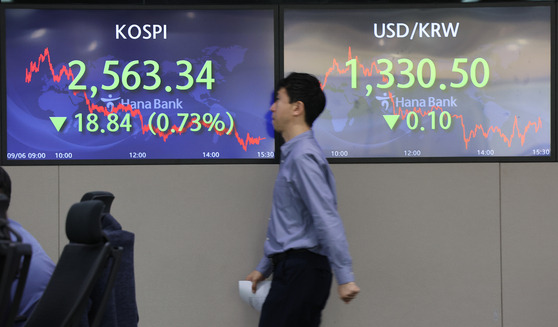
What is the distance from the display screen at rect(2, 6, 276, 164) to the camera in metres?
4.49

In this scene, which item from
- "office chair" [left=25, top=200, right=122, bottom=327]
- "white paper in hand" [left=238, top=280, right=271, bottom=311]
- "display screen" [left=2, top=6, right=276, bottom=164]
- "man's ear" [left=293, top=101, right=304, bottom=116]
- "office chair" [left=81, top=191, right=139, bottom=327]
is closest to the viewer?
"office chair" [left=25, top=200, right=122, bottom=327]

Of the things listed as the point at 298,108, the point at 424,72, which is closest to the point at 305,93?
the point at 298,108

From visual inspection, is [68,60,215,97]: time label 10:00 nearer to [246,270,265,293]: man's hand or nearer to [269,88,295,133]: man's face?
[269,88,295,133]: man's face

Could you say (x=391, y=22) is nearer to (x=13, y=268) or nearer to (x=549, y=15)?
(x=549, y=15)

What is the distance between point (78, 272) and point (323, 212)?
83cm

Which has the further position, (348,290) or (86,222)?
(348,290)

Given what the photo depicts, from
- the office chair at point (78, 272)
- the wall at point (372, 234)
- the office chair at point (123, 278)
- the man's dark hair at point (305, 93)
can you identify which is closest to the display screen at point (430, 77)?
the wall at point (372, 234)

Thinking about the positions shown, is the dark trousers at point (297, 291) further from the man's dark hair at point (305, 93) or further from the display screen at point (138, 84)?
the display screen at point (138, 84)

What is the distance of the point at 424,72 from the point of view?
456 centimetres

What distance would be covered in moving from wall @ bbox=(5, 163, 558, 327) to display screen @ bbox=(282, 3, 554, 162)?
0.14 m

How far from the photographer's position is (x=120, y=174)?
451cm

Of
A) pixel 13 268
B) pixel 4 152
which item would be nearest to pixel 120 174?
pixel 4 152

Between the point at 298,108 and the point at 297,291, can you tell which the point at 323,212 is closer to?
the point at 297,291

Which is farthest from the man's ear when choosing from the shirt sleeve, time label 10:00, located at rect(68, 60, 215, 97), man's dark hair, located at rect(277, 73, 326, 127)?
time label 10:00, located at rect(68, 60, 215, 97)
